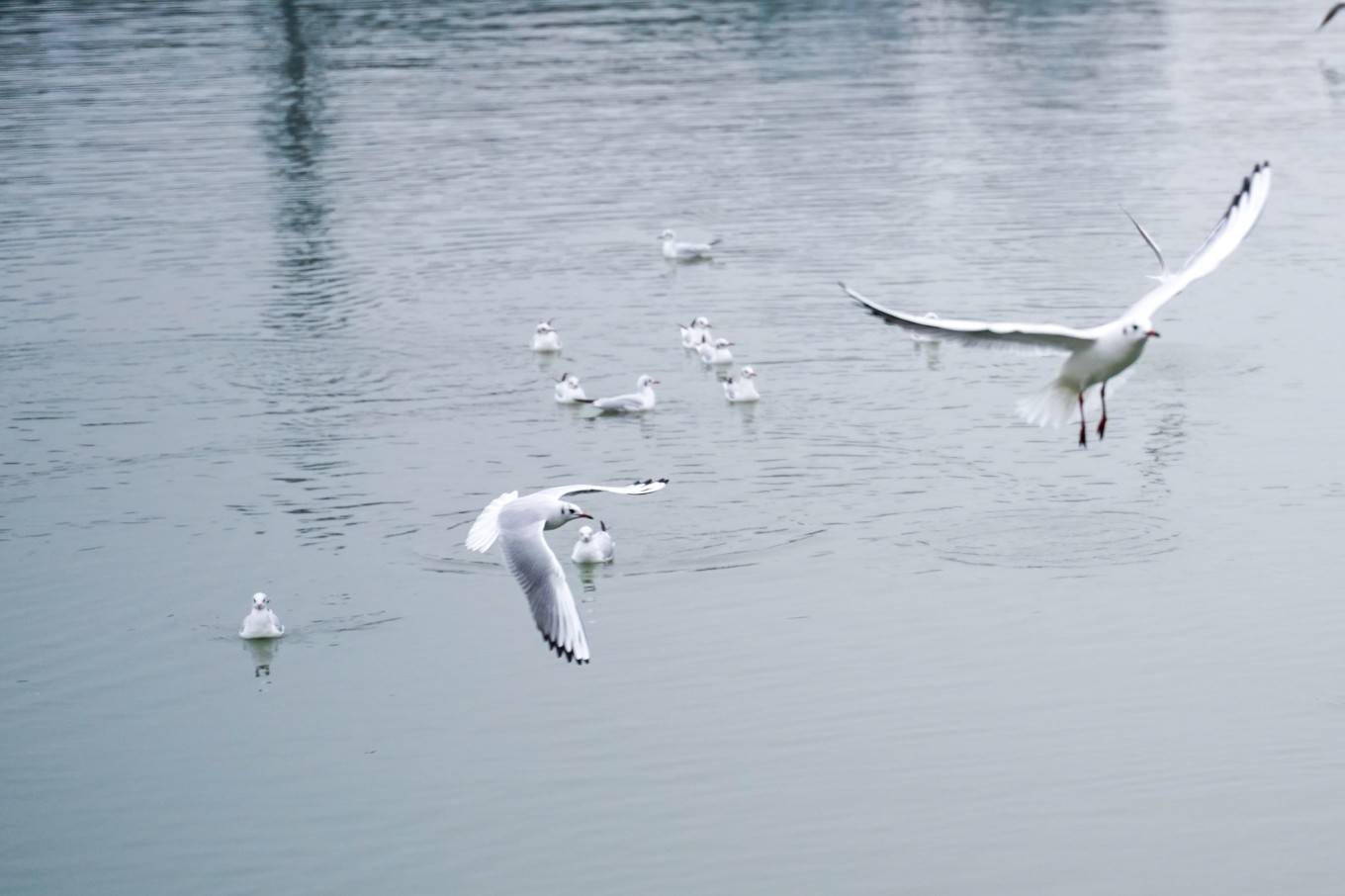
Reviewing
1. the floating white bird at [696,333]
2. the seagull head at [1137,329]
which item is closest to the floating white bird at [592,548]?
the seagull head at [1137,329]

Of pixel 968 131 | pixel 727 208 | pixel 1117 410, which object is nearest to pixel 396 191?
pixel 727 208

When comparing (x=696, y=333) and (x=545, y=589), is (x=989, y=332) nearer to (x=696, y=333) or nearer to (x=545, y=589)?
Answer: (x=545, y=589)

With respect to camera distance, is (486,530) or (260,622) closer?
(486,530)

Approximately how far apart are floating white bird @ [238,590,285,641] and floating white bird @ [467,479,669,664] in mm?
2427

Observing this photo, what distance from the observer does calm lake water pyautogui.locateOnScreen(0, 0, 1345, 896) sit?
17.1 m

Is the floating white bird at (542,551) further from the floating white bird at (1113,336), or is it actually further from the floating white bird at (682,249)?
the floating white bird at (682,249)

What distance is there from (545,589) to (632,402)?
34.2ft


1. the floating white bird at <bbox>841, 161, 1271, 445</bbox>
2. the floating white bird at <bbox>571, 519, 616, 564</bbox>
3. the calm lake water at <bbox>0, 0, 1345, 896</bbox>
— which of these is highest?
the floating white bird at <bbox>841, 161, 1271, 445</bbox>

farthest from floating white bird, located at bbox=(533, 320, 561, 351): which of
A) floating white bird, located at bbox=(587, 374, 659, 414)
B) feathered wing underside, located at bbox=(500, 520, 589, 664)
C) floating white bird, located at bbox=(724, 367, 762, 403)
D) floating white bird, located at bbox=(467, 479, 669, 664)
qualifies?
feathered wing underside, located at bbox=(500, 520, 589, 664)

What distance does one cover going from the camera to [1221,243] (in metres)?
18.5

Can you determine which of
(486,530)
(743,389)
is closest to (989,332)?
(486,530)

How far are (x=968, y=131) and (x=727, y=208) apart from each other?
8.99 metres

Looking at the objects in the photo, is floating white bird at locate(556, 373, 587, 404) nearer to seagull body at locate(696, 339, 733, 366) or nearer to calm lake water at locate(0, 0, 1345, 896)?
calm lake water at locate(0, 0, 1345, 896)

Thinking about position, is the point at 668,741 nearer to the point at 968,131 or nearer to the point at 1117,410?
the point at 1117,410
